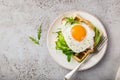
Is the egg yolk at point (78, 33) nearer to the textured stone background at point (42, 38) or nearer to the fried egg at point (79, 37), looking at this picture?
the fried egg at point (79, 37)

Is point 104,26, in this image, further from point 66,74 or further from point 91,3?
point 66,74

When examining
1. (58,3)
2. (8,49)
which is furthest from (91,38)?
(8,49)

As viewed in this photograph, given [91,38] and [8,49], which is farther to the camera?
[8,49]

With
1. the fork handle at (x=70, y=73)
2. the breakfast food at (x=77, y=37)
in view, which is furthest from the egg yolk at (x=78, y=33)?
the fork handle at (x=70, y=73)

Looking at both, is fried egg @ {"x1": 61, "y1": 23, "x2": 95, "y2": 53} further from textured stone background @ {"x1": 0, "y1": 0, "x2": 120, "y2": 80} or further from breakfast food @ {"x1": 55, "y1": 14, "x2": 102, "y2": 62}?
textured stone background @ {"x1": 0, "y1": 0, "x2": 120, "y2": 80}

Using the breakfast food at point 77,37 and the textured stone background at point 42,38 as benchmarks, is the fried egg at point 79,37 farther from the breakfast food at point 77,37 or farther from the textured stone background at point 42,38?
the textured stone background at point 42,38

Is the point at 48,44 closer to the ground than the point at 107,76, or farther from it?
farther from it

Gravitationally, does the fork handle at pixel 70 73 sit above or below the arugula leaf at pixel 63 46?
below
